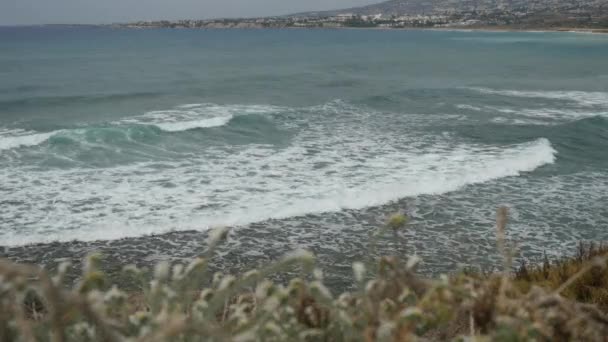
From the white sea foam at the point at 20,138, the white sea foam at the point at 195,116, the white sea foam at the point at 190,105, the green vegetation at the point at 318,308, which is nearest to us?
the green vegetation at the point at 318,308

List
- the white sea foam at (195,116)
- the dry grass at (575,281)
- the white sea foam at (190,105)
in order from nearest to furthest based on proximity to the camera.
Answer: the dry grass at (575,281), the white sea foam at (195,116), the white sea foam at (190,105)

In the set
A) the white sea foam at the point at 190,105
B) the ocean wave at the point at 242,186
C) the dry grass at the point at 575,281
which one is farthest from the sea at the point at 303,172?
the dry grass at the point at 575,281

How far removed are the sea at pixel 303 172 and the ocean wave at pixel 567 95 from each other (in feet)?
0.38

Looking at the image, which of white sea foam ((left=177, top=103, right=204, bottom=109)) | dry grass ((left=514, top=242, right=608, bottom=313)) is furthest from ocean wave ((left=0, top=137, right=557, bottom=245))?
white sea foam ((left=177, top=103, right=204, bottom=109))

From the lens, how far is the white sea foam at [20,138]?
22562 mm

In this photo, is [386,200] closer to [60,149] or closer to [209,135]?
[209,135]

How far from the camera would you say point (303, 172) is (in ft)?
59.5

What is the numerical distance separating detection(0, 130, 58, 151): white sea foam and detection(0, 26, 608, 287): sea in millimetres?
162

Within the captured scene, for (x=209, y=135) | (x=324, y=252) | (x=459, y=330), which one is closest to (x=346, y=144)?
(x=209, y=135)

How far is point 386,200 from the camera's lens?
50.5ft

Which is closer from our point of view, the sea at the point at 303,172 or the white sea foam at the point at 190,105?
the sea at the point at 303,172

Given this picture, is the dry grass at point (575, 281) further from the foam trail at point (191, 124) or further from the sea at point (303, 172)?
the foam trail at point (191, 124)

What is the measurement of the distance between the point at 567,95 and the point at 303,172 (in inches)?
1028

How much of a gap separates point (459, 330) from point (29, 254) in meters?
10.3
